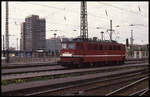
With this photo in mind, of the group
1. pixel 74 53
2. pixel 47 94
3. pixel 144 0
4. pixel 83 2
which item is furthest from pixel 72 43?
pixel 47 94

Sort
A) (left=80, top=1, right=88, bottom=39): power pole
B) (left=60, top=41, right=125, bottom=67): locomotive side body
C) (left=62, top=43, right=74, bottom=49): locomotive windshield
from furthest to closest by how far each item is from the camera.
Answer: (left=80, top=1, right=88, bottom=39): power pole
(left=62, top=43, right=74, bottom=49): locomotive windshield
(left=60, top=41, right=125, bottom=67): locomotive side body

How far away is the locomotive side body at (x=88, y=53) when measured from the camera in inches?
1042

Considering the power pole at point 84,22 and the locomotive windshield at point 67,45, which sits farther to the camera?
the power pole at point 84,22

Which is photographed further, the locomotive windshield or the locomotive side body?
the locomotive windshield

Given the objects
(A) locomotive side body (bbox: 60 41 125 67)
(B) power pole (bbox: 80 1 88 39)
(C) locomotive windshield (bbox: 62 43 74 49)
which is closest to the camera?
(A) locomotive side body (bbox: 60 41 125 67)

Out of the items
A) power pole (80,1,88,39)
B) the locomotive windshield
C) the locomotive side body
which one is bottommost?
the locomotive side body

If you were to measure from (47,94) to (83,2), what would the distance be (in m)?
25.7

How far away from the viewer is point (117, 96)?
11383mm

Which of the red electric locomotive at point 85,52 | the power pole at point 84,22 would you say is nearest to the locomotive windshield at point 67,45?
the red electric locomotive at point 85,52

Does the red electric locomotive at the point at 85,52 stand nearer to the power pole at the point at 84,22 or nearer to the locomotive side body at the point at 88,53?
the locomotive side body at the point at 88,53

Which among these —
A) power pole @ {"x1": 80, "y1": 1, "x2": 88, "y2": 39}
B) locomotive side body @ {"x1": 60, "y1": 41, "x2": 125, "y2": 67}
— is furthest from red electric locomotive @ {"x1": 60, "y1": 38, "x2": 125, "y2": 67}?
power pole @ {"x1": 80, "y1": 1, "x2": 88, "y2": 39}

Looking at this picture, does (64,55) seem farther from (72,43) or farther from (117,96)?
(117,96)

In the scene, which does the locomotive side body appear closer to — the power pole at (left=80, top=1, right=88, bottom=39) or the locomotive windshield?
the locomotive windshield

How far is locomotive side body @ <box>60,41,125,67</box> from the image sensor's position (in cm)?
2647
